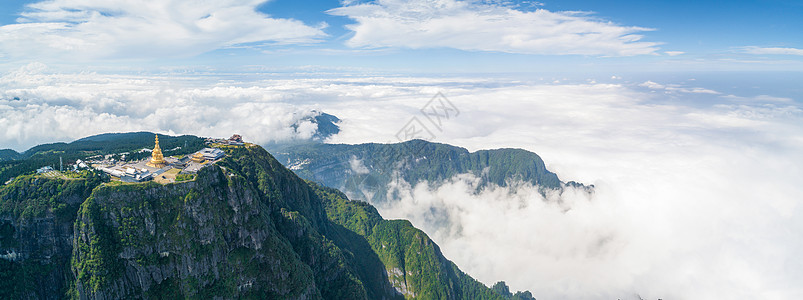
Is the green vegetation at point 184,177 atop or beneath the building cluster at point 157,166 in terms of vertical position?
beneath

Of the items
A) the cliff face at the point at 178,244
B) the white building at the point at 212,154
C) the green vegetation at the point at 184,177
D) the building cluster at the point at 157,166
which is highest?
the white building at the point at 212,154

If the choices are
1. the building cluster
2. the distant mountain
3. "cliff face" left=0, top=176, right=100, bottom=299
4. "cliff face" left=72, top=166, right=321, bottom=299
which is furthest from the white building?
"cliff face" left=0, top=176, right=100, bottom=299

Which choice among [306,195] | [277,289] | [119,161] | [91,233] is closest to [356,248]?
[306,195]

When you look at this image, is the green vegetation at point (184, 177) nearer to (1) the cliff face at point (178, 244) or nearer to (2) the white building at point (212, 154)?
(1) the cliff face at point (178, 244)

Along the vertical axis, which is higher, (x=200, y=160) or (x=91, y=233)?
(x=200, y=160)

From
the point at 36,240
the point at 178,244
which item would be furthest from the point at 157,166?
the point at 178,244

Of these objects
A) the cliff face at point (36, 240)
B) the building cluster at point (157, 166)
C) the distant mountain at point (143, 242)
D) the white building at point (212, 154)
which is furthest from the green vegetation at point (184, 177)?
the white building at point (212, 154)

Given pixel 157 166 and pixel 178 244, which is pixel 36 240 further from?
pixel 178 244

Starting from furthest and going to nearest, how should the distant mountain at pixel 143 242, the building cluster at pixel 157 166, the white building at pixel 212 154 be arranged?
the white building at pixel 212 154, the building cluster at pixel 157 166, the distant mountain at pixel 143 242

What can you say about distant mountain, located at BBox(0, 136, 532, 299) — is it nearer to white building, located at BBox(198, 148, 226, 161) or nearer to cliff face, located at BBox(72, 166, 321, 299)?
cliff face, located at BBox(72, 166, 321, 299)

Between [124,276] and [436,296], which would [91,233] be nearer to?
[124,276]

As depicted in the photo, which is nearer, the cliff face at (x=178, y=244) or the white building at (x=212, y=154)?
the cliff face at (x=178, y=244)
